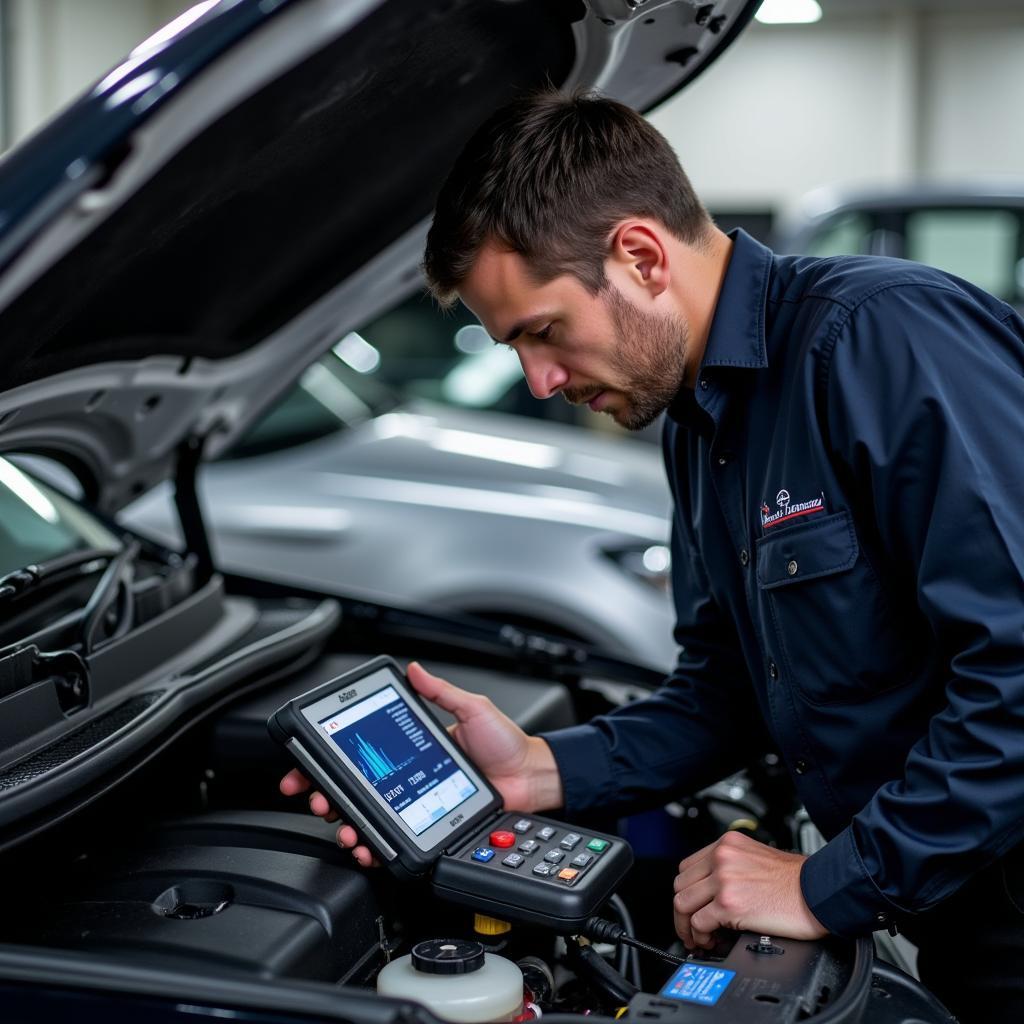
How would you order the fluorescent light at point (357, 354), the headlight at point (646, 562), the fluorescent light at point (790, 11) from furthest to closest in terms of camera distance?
the fluorescent light at point (790, 11)
the fluorescent light at point (357, 354)
the headlight at point (646, 562)

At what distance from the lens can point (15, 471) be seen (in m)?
1.99

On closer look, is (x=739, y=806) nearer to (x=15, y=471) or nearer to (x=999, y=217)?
(x=15, y=471)

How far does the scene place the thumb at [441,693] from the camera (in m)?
1.63

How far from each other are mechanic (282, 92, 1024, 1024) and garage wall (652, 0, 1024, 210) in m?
9.80

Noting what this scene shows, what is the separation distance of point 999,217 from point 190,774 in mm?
5717

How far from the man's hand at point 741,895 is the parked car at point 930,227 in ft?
16.2

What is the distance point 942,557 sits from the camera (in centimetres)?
128

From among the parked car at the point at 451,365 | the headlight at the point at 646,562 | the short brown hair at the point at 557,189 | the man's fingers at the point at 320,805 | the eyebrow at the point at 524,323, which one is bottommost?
the parked car at the point at 451,365

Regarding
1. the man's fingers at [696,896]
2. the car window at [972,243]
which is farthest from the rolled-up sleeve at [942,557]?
the car window at [972,243]

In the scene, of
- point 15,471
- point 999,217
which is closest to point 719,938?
point 15,471

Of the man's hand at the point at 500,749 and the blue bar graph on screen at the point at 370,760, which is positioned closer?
the blue bar graph on screen at the point at 370,760

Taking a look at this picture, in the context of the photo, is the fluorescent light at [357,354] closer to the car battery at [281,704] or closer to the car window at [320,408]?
the car window at [320,408]

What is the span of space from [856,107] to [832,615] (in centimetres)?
1028

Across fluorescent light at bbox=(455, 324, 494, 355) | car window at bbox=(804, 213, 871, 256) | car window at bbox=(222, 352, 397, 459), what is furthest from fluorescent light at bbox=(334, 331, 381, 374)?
car window at bbox=(804, 213, 871, 256)
